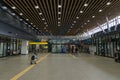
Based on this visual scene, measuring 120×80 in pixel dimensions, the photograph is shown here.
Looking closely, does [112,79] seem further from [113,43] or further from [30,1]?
[113,43]

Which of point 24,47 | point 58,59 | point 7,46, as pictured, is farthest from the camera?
point 24,47

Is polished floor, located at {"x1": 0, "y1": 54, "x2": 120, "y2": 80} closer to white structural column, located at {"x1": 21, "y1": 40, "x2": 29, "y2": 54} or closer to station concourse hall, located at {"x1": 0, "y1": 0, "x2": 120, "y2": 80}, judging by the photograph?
station concourse hall, located at {"x1": 0, "y1": 0, "x2": 120, "y2": 80}

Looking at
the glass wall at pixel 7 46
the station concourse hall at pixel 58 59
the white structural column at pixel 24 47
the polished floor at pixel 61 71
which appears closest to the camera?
the polished floor at pixel 61 71

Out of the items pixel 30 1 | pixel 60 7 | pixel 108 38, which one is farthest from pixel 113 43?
pixel 30 1

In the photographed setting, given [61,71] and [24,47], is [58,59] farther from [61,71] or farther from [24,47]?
[24,47]

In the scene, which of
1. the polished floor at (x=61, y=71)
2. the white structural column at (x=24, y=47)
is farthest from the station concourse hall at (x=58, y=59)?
the white structural column at (x=24, y=47)

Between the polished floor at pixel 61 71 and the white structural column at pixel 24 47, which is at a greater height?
the white structural column at pixel 24 47

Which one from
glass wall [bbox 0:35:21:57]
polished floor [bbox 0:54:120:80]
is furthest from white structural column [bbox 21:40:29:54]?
polished floor [bbox 0:54:120:80]

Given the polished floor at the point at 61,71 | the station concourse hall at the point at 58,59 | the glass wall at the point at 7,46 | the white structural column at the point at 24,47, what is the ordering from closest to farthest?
1. the polished floor at the point at 61,71
2. the station concourse hall at the point at 58,59
3. the glass wall at the point at 7,46
4. the white structural column at the point at 24,47

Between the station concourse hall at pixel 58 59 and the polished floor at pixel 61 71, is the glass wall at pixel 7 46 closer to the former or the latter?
the station concourse hall at pixel 58 59

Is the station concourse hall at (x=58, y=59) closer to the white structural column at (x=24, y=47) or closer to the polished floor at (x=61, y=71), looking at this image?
the polished floor at (x=61, y=71)

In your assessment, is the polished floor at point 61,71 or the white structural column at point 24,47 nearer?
the polished floor at point 61,71

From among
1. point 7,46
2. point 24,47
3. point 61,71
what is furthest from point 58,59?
point 24,47

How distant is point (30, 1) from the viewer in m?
16.1
